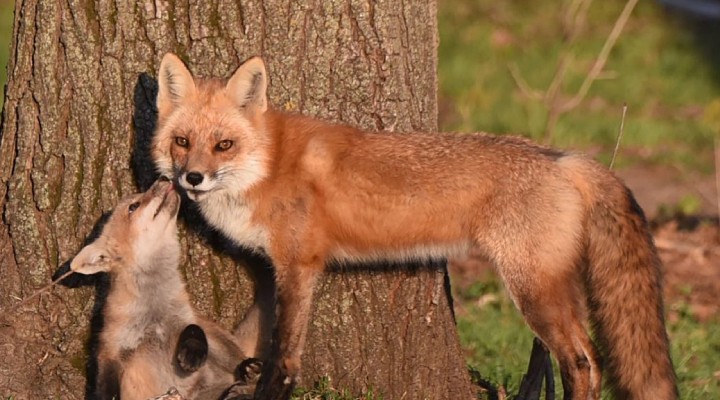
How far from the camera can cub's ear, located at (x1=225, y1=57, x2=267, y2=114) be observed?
14.8ft

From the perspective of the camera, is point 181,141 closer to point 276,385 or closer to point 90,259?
point 90,259

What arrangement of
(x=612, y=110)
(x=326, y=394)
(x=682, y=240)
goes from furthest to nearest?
(x=612, y=110), (x=682, y=240), (x=326, y=394)

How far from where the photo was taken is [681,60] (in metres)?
15.1

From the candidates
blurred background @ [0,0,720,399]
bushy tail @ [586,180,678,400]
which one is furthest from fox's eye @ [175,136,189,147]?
blurred background @ [0,0,720,399]

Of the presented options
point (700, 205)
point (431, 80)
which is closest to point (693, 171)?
point (700, 205)

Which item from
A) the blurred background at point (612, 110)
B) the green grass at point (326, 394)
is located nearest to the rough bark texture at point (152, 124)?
the green grass at point (326, 394)

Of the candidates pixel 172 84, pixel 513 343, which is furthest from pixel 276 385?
pixel 513 343

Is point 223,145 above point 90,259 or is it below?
above

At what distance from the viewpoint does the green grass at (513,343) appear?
241 inches

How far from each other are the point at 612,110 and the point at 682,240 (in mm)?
4359

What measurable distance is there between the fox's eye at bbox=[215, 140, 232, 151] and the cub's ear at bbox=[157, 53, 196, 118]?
0.79 feet

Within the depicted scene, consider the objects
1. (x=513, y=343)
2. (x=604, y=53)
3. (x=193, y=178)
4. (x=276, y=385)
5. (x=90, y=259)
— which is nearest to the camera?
(x=193, y=178)

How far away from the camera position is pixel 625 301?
4.68 meters

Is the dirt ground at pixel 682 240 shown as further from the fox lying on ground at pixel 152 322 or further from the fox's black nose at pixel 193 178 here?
the fox's black nose at pixel 193 178
